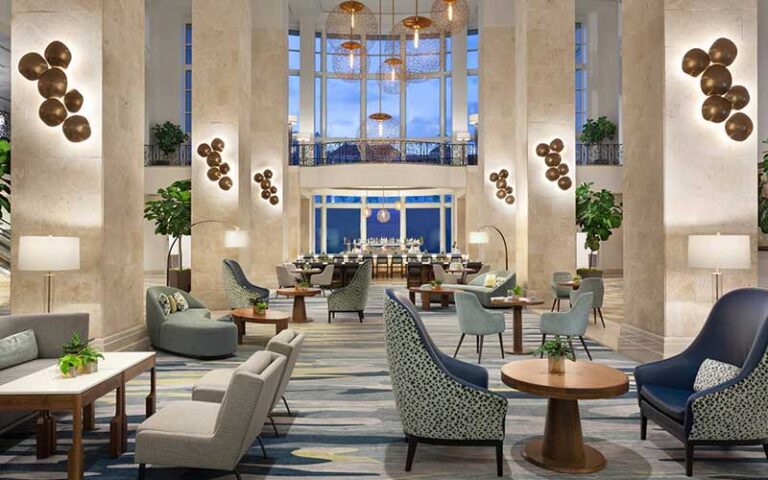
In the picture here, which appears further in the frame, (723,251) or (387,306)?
(723,251)

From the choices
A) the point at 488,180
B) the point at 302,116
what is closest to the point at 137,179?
the point at 488,180

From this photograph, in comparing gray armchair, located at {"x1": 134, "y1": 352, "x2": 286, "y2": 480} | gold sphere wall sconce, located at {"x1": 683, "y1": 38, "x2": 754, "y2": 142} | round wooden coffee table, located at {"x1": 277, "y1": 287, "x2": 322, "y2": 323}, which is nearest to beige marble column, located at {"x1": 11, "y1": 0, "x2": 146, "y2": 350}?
gray armchair, located at {"x1": 134, "y1": 352, "x2": 286, "y2": 480}

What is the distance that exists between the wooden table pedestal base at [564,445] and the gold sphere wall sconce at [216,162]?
8974mm

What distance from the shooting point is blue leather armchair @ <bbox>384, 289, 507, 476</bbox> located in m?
3.46

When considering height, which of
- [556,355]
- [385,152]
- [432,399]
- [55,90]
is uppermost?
[385,152]

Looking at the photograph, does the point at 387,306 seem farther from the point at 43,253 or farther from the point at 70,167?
the point at 70,167

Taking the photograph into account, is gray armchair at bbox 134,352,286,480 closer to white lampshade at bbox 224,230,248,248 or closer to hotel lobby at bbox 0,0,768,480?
hotel lobby at bbox 0,0,768,480

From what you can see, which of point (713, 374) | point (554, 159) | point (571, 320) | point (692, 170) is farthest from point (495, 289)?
point (713, 374)

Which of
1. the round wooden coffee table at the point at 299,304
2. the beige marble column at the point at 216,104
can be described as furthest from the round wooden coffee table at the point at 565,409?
the beige marble column at the point at 216,104

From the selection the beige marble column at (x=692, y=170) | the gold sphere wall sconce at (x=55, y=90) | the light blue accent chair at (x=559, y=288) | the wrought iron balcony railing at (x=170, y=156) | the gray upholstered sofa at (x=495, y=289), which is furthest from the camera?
the wrought iron balcony railing at (x=170, y=156)

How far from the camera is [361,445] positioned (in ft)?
13.1

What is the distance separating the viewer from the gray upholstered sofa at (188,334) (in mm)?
6688

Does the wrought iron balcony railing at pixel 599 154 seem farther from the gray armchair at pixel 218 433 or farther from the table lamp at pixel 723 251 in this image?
the gray armchair at pixel 218 433

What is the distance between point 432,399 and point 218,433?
1.27m
